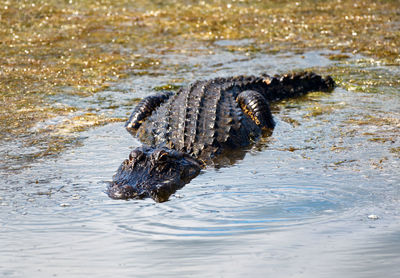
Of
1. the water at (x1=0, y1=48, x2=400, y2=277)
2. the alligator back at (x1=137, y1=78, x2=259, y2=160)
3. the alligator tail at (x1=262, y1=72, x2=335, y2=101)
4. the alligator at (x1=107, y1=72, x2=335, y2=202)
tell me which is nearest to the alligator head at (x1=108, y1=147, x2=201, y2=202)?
the alligator at (x1=107, y1=72, x2=335, y2=202)

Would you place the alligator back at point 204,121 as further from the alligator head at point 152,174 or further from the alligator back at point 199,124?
the alligator head at point 152,174

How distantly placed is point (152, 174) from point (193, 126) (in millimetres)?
1246

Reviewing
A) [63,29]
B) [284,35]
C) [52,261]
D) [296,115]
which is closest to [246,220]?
[52,261]

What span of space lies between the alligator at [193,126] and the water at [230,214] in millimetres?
199

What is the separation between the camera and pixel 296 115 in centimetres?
732

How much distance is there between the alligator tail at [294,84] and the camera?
8234 millimetres

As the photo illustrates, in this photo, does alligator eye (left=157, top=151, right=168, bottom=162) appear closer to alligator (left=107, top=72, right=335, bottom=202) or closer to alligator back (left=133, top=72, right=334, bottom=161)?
alligator (left=107, top=72, right=335, bottom=202)

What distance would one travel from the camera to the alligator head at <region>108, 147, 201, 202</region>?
15.7 feet

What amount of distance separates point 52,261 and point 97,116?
3868mm

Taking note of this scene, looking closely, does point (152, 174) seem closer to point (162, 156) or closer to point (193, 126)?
point (162, 156)

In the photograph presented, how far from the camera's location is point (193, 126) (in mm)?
6211

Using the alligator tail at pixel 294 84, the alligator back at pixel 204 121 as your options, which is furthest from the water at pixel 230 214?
the alligator tail at pixel 294 84

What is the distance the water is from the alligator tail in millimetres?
1547

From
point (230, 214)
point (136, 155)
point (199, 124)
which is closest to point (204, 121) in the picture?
point (199, 124)
